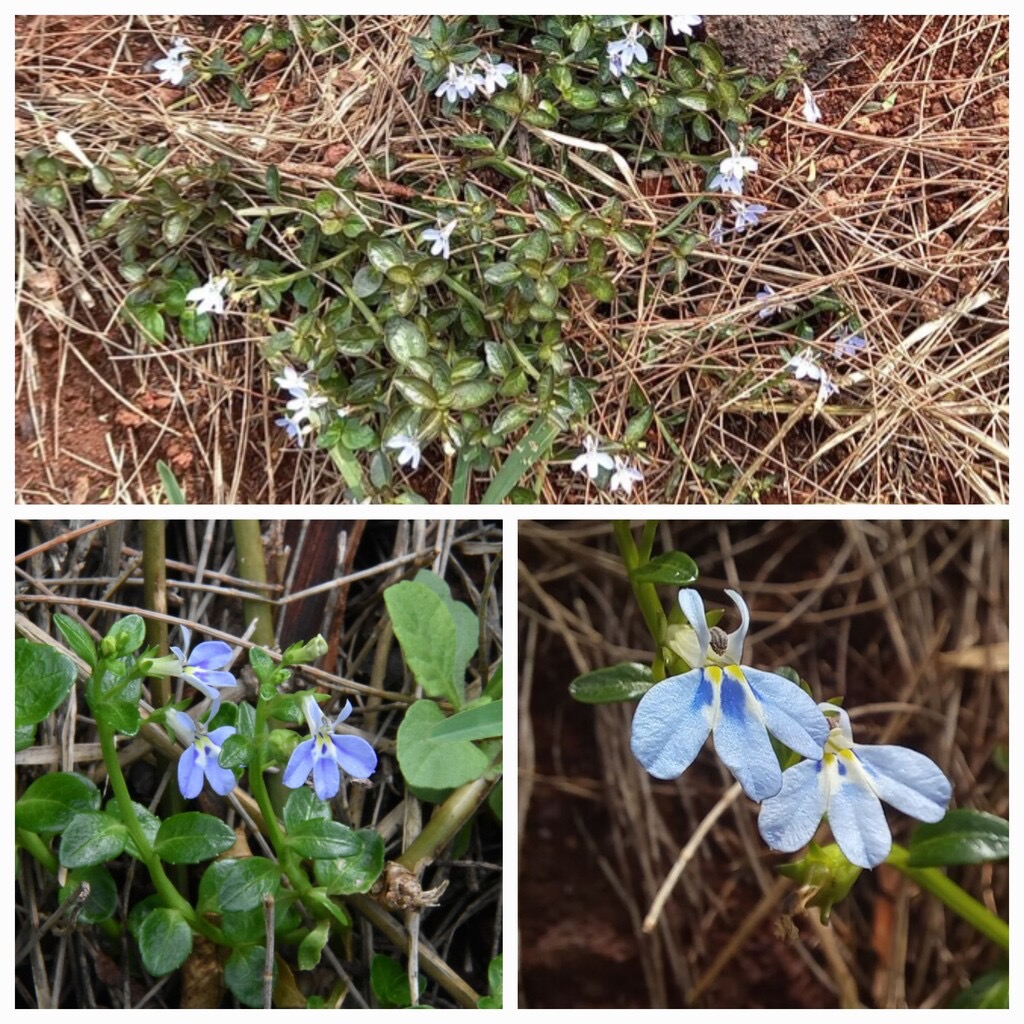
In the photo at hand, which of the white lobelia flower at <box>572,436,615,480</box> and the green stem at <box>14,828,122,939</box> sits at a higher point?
the white lobelia flower at <box>572,436,615,480</box>

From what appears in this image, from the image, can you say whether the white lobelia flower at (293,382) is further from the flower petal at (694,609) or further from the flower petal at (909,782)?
the flower petal at (909,782)

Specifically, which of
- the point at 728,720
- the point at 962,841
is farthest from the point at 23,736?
the point at 962,841

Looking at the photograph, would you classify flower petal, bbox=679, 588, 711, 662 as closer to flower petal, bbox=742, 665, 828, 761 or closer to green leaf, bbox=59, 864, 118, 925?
flower petal, bbox=742, 665, 828, 761

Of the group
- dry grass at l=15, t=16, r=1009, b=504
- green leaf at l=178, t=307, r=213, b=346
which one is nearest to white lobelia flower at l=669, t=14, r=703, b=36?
dry grass at l=15, t=16, r=1009, b=504
